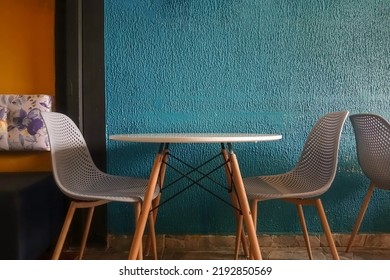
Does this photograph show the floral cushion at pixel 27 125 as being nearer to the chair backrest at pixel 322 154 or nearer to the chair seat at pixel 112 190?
the chair seat at pixel 112 190

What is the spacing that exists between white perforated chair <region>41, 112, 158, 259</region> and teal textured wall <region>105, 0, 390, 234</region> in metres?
0.33

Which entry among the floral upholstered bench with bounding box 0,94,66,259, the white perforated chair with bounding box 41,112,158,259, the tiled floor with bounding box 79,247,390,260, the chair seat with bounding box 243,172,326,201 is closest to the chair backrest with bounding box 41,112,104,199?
the white perforated chair with bounding box 41,112,158,259

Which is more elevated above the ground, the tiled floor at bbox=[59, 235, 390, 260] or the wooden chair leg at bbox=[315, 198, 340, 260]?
the wooden chair leg at bbox=[315, 198, 340, 260]

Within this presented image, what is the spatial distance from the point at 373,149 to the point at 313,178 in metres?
0.42

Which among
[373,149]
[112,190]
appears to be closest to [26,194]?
[112,190]

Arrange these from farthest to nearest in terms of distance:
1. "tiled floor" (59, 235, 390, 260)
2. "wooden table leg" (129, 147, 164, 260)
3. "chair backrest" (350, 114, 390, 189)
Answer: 1. "tiled floor" (59, 235, 390, 260)
2. "chair backrest" (350, 114, 390, 189)
3. "wooden table leg" (129, 147, 164, 260)

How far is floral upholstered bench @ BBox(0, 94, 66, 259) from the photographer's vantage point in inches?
57.2

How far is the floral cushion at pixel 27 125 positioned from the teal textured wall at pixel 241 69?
41 centimetres

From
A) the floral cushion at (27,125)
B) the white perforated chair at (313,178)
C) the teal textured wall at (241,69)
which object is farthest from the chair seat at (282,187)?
the floral cushion at (27,125)

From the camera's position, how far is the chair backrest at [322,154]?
1.50m

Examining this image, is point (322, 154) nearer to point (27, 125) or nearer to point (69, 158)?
point (69, 158)

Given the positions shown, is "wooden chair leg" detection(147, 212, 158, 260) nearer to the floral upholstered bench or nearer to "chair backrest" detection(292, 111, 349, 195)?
the floral upholstered bench

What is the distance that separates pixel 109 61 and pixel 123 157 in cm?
60
